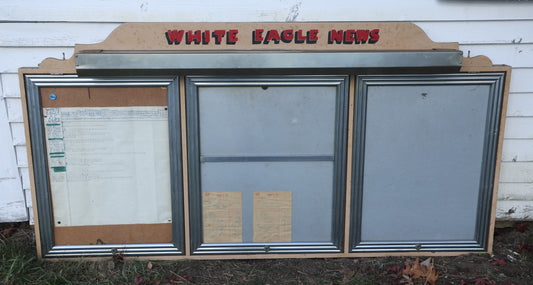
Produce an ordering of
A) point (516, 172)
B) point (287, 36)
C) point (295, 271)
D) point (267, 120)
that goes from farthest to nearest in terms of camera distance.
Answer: point (516, 172)
point (295, 271)
point (267, 120)
point (287, 36)

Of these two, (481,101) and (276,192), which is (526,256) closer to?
(481,101)

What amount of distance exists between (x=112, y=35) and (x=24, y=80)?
746 millimetres

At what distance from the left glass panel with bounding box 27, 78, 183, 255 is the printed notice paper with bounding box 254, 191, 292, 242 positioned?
653 millimetres

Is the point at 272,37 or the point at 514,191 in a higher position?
the point at 272,37

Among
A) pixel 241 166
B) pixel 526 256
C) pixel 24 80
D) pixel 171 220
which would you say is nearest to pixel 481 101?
pixel 526 256

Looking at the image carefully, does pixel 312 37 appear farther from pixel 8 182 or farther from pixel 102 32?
pixel 8 182

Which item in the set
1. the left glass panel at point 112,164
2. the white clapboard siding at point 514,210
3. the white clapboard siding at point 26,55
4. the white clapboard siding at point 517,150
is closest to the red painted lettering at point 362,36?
the left glass panel at point 112,164

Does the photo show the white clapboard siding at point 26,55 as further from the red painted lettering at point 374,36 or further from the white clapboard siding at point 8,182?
the red painted lettering at point 374,36

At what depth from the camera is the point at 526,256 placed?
3.32 metres

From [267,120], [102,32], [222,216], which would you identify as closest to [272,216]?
[222,216]

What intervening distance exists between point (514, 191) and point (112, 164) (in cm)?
357

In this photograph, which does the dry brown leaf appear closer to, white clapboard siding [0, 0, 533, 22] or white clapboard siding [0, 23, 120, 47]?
white clapboard siding [0, 0, 533, 22]

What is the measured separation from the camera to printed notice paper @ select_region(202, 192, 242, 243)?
10.4 ft

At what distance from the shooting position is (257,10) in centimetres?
309
